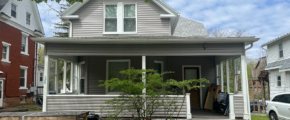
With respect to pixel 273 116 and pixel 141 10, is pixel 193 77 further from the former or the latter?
pixel 141 10

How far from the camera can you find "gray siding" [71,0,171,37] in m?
10.7

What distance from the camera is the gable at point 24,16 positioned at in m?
14.6

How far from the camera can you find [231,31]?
30812 millimetres

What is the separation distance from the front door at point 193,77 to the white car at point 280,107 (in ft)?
10.7

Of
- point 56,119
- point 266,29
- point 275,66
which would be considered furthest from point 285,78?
point 266,29

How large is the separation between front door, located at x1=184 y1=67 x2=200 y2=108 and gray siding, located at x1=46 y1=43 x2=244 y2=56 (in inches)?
127

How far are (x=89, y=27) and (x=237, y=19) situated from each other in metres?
27.7

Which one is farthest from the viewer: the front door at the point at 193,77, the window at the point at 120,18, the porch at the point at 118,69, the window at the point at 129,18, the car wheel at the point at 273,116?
the front door at the point at 193,77

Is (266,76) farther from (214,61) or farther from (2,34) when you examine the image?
(2,34)

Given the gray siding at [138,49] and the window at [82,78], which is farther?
the window at [82,78]

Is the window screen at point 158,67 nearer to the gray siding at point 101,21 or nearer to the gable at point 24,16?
the gray siding at point 101,21

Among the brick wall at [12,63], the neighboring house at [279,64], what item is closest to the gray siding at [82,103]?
the brick wall at [12,63]

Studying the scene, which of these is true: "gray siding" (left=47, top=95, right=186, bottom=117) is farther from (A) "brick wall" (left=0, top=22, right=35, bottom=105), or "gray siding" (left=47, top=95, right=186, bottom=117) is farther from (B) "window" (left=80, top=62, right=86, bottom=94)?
(A) "brick wall" (left=0, top=22, right=35, bottom=105)

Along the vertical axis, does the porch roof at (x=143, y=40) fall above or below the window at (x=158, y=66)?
above
